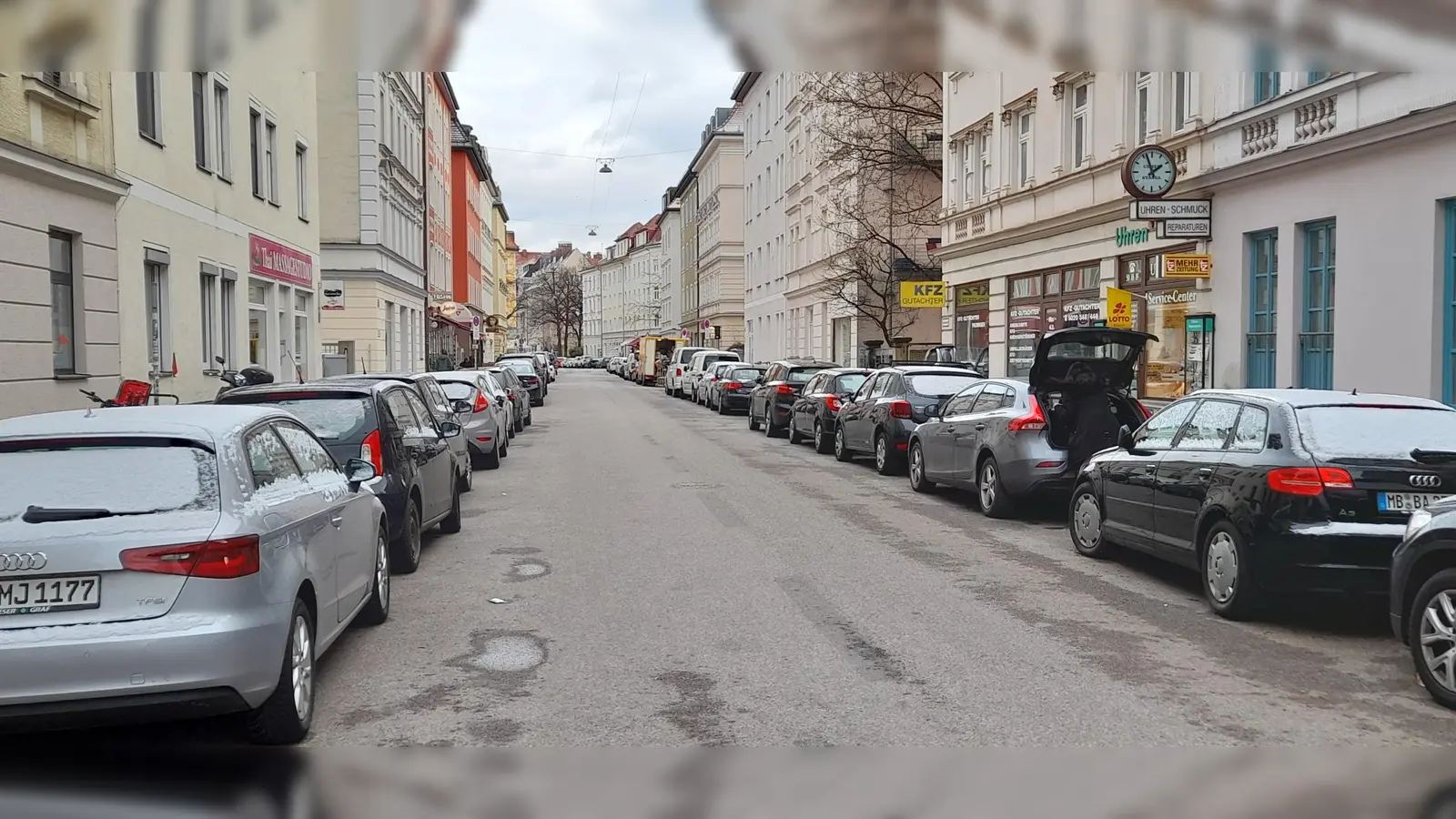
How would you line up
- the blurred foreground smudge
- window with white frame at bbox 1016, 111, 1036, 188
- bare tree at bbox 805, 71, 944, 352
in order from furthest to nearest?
bare tree at bbox 805, 71, 944, 352, window with white frame at bbox 1016, 111, 1036, 188, the blurred foreground smudge

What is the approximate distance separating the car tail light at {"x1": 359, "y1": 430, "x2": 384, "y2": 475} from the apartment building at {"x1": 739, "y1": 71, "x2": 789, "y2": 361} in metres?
47.1

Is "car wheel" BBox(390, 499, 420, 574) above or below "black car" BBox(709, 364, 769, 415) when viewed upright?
below

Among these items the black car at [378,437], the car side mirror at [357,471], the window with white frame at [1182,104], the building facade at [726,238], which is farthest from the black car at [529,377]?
the building facade at [726,238]

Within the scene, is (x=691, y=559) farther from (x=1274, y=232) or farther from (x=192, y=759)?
(x=1274, y=232)

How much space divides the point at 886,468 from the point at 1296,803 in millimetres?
13414

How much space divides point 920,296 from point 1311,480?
2433 cm

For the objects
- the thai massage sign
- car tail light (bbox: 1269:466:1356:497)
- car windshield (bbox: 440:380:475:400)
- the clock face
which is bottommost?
car tail light (bbox: 1269:466:1356:497)

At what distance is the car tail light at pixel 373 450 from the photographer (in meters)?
9.70

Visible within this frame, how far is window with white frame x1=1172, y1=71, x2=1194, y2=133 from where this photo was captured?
1958 cm

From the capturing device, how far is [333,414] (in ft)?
32.6

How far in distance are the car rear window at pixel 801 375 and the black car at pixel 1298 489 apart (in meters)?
17.8

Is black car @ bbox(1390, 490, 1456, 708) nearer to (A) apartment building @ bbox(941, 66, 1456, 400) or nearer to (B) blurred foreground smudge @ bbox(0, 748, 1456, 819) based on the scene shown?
(B) blurred foreground smudge @ bbox(0, 748, 1456, 819)

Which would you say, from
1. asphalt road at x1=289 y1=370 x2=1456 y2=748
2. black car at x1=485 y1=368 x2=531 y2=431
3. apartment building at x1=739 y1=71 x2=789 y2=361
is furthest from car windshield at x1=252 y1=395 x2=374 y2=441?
apartment building at x1=739 y1=71 x2=789 y2=361

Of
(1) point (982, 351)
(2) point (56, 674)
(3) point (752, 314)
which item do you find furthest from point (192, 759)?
(3) point (752, 314)
